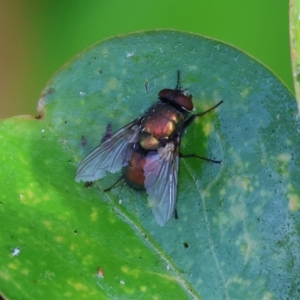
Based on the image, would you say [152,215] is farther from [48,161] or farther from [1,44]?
[1,44]

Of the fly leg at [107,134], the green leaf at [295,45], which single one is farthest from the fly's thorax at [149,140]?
the green leaf at [295,45]

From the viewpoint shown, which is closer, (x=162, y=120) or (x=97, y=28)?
(x=162, y=120)

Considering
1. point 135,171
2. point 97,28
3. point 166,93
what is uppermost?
point 97,28

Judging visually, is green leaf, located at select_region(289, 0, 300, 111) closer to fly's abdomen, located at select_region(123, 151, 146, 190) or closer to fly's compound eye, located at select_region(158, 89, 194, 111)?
fly's compound eye, located at select_region(158, 89, 194, 111)

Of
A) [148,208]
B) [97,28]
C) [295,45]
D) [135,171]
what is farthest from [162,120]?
[97,28]

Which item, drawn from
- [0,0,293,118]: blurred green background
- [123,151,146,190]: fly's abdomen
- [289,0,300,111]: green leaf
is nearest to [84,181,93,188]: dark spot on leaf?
[123,151,146,190]: fly's abdomen

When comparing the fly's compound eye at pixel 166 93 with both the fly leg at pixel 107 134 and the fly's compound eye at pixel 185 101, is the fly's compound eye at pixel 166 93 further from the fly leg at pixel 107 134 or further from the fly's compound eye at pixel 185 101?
the fly leg at pixel 107 134

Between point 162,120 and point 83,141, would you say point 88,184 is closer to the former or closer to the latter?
point 83,141
